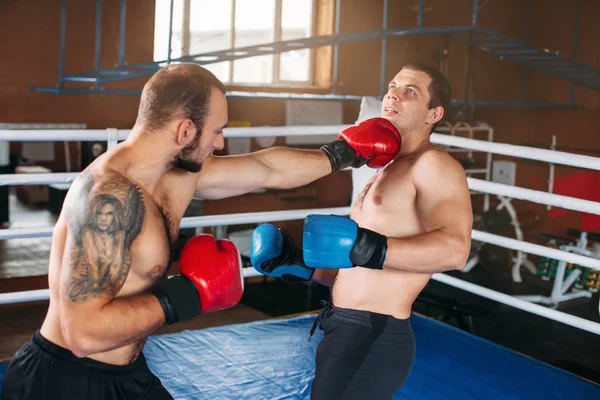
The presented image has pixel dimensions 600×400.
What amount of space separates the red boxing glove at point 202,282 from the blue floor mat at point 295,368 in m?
0.95

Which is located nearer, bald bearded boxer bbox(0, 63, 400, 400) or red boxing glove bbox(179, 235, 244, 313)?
bald bearded boxer bbox(0, 63, 400, 400)

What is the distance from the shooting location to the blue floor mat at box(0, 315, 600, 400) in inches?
95.1

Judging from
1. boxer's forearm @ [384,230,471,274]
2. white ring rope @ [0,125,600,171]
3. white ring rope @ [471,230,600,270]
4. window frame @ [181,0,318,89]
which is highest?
window frame @ [181,0,318,89]

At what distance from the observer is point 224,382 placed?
2449mm

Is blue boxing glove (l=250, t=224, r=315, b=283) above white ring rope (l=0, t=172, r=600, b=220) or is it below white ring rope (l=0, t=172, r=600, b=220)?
below

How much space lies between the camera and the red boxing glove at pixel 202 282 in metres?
1.36

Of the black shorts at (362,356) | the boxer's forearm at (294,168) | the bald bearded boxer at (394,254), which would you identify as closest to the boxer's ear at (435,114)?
the bald bearded boxer at (394,254)

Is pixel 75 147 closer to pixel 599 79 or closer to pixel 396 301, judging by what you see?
pixel 599 79

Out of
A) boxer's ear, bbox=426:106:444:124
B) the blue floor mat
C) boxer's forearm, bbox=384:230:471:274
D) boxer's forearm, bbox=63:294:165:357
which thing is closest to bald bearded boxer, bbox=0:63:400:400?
boxer's forearm, bbox=63:294:165:357

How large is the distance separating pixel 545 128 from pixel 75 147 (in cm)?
569

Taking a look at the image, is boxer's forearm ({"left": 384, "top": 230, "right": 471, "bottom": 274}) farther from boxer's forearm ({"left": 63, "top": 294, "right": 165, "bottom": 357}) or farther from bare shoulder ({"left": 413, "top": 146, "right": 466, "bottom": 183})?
boxer's forearm ({"left": 63, "top": 294, "right": 165, "bottom": 357})

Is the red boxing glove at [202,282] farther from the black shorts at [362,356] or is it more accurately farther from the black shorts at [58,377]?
the black shorts at [362,356]

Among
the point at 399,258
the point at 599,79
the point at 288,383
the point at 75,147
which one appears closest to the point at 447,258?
the point at 399,258

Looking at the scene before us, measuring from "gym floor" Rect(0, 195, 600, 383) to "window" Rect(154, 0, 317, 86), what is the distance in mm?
3402
